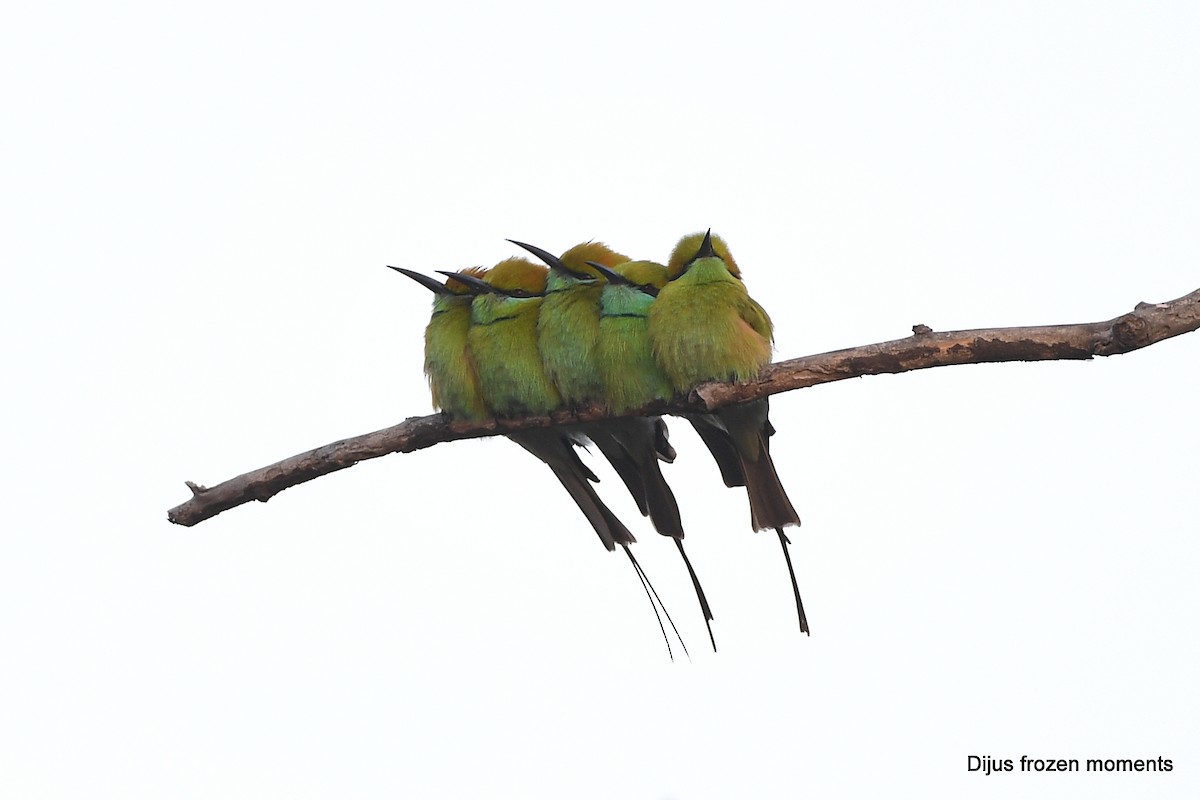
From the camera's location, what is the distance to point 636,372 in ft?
14.0

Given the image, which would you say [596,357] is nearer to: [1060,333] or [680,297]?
[680,297]

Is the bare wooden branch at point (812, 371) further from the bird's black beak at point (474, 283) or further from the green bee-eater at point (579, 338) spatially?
the bird's black beak at point (474, 283)

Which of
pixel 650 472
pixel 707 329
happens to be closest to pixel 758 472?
pixel 650 472

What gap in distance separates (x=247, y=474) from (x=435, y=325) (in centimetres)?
83

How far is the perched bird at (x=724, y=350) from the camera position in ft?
13.5

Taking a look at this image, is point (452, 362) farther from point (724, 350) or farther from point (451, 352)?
point (724, 350)

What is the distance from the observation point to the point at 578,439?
15.3 feet

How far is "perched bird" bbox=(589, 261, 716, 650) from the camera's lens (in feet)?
14.0

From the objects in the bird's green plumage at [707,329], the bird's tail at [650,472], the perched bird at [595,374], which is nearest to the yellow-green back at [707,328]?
the bird's green plumage at [707,329]

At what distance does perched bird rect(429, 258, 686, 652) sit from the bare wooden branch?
3.7 inches

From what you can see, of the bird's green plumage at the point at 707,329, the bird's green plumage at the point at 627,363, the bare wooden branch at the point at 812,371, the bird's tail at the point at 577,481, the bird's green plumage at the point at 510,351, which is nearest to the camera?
the bare wooden branch at the point at 812,371

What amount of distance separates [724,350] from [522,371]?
718 mm

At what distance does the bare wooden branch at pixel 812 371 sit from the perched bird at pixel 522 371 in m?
0.09

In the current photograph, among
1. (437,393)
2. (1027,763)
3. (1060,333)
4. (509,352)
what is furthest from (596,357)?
(1027,763)
